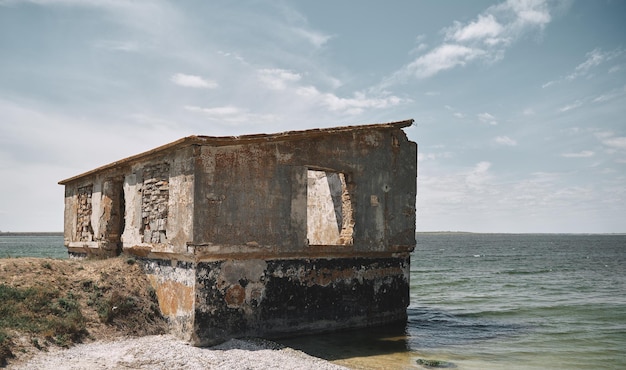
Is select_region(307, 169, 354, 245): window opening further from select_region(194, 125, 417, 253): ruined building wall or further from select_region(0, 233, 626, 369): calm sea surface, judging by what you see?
select_region(0, 233, 626, 369): calm sea surface

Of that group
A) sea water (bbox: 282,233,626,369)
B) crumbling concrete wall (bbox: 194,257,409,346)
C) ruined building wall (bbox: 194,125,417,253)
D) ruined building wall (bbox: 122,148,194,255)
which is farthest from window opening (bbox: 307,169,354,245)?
ruined building wall (bbox: 122,148,194,255)

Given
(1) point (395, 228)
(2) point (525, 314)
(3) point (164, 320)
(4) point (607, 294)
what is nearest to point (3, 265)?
(3) point (164, 320)

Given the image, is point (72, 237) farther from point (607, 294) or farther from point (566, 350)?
point (607, 294)

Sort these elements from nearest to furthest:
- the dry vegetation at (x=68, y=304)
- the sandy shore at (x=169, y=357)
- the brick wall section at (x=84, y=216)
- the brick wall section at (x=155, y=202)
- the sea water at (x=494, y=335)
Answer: the sandy shore at (x=169, y=357)
the dry vegetation at (x=68, y=304)
the sea water at (x=494, y=335)
the brick wall section at (x=155, y=202)
the brick wall section at (x=84, y=216)

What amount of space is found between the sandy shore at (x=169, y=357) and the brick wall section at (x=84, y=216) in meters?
7.34

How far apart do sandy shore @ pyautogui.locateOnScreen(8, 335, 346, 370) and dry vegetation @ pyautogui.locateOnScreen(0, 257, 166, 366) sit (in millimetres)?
364

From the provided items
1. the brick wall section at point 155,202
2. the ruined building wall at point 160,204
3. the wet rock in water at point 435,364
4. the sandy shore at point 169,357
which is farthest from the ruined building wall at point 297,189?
the wet rock in water at point 435,364

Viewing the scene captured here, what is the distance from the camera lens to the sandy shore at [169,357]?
8322 mm

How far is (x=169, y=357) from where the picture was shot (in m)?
8.80

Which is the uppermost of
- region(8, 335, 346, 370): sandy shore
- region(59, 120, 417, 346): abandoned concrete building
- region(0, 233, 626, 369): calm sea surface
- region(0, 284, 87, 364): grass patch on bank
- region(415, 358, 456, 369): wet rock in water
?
region(59, 120, 417, 346): abandoned concrete building

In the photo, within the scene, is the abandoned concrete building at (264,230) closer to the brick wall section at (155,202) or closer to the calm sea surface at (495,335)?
the brick wall section at (155,202)

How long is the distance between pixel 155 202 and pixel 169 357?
12.0ft

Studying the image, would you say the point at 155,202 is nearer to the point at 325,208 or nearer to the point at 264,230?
the point at 264,230

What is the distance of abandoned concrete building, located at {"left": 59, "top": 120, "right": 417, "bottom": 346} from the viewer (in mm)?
9828
